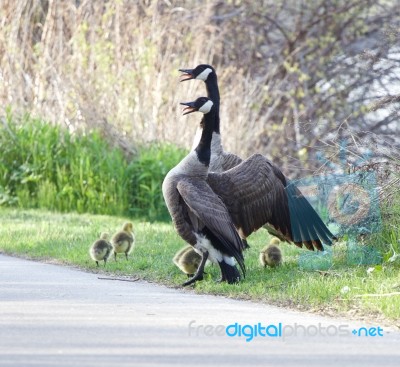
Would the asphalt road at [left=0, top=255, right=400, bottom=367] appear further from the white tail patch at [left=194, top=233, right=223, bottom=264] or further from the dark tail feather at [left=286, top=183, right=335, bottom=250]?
the dark tail feather at [left=286, top=183, right=335, bottom=250]

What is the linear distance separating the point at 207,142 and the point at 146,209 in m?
7.65

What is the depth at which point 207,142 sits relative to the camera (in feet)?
36.5

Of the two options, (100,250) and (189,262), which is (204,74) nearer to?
(100,250)

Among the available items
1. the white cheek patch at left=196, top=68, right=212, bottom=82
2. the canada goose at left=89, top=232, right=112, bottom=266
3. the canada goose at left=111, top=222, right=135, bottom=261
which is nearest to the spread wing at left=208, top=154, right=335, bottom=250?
the canada goose at left=89, top=232, right=112, bottom=266

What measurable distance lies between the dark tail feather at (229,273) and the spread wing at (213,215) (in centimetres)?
10

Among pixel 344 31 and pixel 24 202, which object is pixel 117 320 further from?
pixel 344 31

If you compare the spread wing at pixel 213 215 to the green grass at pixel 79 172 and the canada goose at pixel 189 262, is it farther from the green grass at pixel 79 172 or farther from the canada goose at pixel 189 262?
the green grass at pixel 79 172

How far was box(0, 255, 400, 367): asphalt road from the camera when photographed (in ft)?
23.6

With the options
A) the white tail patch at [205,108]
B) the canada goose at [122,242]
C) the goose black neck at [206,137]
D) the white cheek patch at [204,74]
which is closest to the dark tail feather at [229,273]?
the goose black neck at [206,137]

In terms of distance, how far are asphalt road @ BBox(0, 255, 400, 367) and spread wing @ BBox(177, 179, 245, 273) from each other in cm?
61

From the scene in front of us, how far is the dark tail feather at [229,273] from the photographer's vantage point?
10688 millimetres

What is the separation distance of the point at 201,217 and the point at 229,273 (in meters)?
0.64

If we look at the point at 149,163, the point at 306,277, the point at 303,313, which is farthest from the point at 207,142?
the point at 149,163

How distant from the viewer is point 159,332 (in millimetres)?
8070
